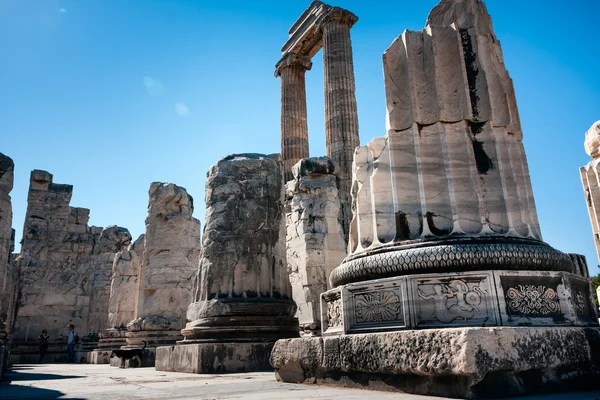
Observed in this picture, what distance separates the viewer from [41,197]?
20.6 metres

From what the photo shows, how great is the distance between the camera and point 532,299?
3260 millimetres

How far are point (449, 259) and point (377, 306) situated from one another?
24.7 inches

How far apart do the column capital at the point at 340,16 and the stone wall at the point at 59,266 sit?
508 inches

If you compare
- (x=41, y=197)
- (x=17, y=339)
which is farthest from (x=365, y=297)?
(x=41, y=197)

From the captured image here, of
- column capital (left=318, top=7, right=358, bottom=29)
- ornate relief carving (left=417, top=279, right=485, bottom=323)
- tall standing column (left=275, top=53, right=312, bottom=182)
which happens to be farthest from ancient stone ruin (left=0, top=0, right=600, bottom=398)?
column capital (left=318, top=7, right=358, bottom=29)

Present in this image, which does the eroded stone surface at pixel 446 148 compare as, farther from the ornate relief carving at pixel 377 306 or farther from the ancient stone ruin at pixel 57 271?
the ancient stone ruin at pixel 57 271

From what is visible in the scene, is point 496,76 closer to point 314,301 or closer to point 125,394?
point 125,394

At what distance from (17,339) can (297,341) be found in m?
17.5

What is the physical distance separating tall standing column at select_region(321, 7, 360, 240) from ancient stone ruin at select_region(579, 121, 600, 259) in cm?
1073

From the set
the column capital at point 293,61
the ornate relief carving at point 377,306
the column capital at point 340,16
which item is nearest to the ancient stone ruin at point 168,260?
the ornate relief carving at point 377,306

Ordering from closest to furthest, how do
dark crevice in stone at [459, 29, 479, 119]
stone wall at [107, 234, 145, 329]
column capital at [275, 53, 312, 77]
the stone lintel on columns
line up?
dark crevice in stone at [459, 29, 479, 119]
stone wall at [107, 234, 145, 329]
the stone lintel on columns
column capital at [275, 53, 312, 77]

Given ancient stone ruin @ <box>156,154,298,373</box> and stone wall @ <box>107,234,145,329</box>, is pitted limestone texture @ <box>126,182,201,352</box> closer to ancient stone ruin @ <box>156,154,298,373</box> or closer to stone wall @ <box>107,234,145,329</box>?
stone wall @ <box>107,234,145,329</box>

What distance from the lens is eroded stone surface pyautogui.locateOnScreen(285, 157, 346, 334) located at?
361 inches

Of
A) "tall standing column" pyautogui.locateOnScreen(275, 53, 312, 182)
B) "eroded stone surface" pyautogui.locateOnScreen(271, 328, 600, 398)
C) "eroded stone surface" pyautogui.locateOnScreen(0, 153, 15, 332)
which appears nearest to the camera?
"eroded stone surface" pyautogui.locateOnScreen(271, 328, 600, 398)
